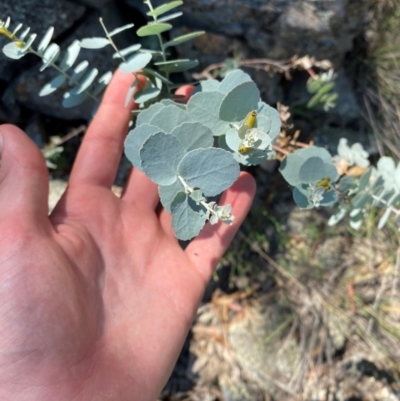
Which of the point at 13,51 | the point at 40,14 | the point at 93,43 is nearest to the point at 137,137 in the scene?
the point at 93,43

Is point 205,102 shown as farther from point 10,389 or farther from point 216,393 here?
point 216,393

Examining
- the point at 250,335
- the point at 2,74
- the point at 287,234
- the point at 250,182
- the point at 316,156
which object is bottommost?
the point at 250,335

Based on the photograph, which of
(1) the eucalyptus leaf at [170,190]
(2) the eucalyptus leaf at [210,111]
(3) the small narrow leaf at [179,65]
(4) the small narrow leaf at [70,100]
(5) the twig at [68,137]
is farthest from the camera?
(5) the twig at [68,137]

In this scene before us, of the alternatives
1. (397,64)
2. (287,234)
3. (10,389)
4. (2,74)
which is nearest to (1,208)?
(10,389)

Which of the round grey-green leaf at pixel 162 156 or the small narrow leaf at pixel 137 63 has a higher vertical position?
the small narrow leaf at pixel 137 63

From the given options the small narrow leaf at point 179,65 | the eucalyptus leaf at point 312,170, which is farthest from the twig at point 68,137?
the eucalyptus leaf at point 312,170

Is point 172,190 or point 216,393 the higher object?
point 172,190

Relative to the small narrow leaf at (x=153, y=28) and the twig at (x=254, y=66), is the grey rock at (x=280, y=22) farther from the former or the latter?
the small narrow leaf at (x=153, y=28)
